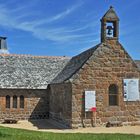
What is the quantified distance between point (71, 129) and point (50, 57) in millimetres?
13267

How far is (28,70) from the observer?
1215 inches

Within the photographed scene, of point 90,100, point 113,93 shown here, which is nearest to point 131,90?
point 113,93

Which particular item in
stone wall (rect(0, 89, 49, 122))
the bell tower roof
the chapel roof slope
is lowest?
stone wall (rect(0, 89, 49, 122))

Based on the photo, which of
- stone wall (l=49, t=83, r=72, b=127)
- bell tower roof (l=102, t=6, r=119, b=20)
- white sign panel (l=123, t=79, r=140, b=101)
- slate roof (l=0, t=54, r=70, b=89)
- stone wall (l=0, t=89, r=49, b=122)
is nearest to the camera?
stone wall (l=49, t=83, r=72, b=127)

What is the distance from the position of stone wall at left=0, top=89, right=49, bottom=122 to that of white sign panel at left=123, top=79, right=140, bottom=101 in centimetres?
884

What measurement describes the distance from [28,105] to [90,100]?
27.7ft

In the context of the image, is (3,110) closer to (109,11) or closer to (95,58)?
(95,58)

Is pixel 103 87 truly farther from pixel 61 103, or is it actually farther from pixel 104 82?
pixel 61 103

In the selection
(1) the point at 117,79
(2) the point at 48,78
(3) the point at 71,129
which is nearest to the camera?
(3) the point at 71,129

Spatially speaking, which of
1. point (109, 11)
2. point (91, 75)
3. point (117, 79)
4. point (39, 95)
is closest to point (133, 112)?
point (117, 79)

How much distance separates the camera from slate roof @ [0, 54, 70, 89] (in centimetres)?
2897

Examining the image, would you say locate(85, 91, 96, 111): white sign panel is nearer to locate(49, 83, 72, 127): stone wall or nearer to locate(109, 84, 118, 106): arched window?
locate(49, 83, 72, 127): stone wall

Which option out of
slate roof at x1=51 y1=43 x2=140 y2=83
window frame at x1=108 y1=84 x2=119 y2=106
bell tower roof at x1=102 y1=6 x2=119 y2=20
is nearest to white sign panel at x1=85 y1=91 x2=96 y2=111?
window frame at x1=108 y1=84 x2=119 y2=106

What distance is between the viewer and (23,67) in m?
31.1
